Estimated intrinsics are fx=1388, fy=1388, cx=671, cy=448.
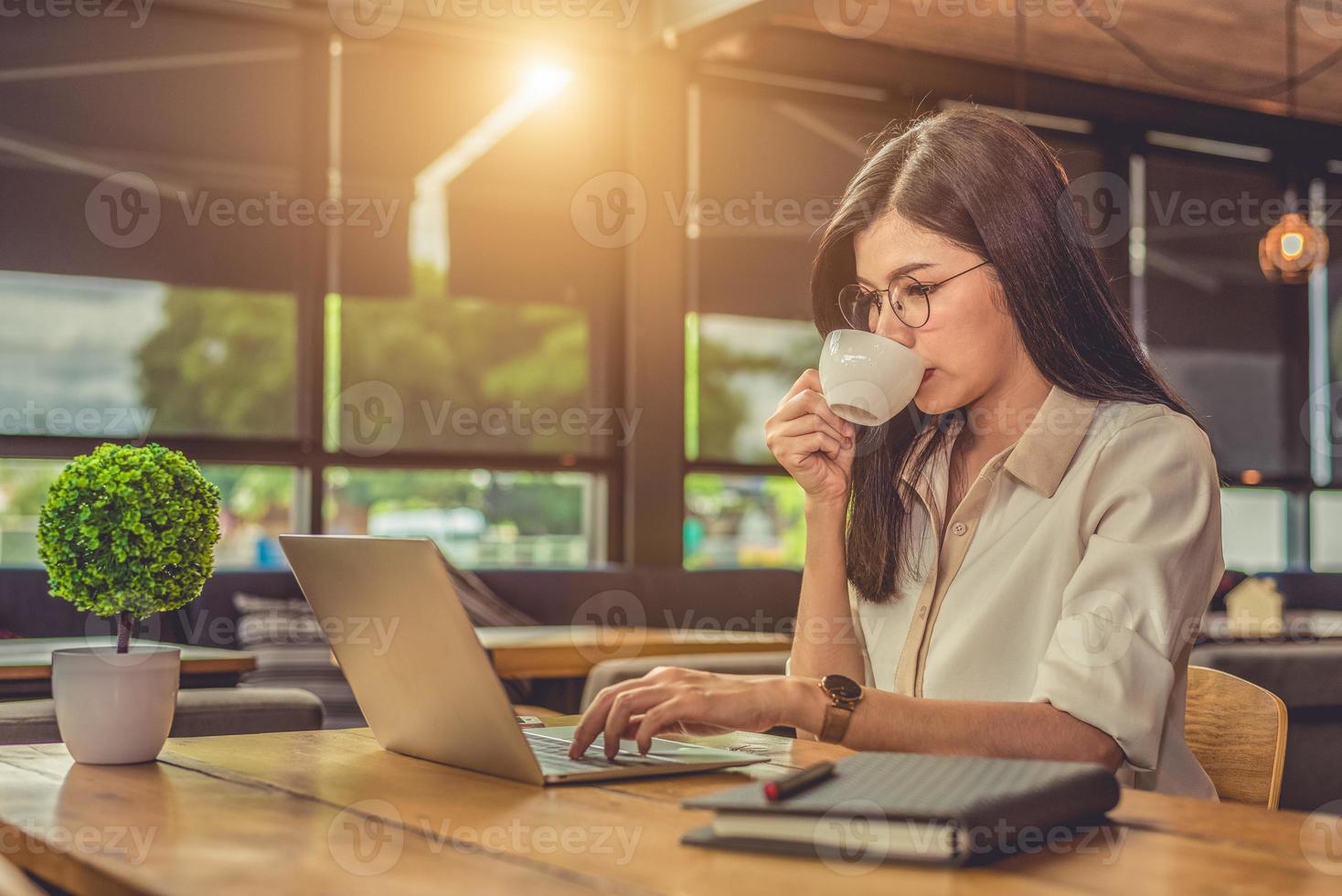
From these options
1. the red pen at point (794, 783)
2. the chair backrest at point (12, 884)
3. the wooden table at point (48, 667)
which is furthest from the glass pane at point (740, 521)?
the chair backrest at point (12, 884)

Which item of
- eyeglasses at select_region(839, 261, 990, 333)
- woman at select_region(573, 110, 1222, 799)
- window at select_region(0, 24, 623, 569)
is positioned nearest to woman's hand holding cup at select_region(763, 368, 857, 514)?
woman at select_region(573, 110, 1222, 799)

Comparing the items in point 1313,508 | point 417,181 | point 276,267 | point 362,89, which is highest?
point 362,89

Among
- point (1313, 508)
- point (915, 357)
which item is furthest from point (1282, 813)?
point (1313, 508)

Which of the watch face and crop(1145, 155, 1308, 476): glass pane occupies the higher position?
crop(1145, 155, 1308, 476): glass pane

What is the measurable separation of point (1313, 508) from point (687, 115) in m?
4.10

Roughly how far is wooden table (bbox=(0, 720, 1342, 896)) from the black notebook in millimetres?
13

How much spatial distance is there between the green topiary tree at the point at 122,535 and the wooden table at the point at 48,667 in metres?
1.21

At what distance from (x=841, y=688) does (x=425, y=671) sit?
0.37 m

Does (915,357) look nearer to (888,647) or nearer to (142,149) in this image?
(888,647)

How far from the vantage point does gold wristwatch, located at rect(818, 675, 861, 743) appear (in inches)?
48.3

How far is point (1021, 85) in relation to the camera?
6547 millimetres

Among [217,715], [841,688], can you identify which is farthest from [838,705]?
[217,715]

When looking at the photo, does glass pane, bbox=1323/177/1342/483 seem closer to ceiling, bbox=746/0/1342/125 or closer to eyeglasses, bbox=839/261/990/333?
ceiling, bbox=746/0/1342/125

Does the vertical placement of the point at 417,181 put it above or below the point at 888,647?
above
